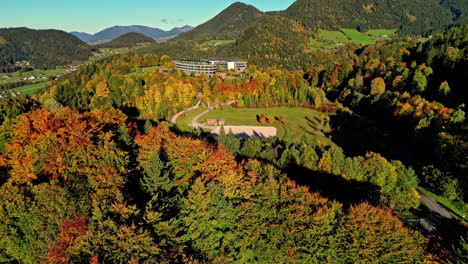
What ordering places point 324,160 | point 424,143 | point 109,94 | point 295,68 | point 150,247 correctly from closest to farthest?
point 150,247 < point 324,160 < point 424,143 < point 109,94 < point 295,68

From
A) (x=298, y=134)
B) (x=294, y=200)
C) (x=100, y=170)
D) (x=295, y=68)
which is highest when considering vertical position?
(x=295, y=68)

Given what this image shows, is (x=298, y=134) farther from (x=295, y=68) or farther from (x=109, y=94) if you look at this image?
(x=295, y=68)

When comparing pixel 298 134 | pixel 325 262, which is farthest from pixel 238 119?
pixel 325 262

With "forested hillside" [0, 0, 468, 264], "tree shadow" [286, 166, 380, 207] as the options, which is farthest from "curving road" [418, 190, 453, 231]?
"tree shadow" [286, 166, 380, 207]

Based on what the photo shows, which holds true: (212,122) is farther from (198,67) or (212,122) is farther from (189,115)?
(198,67)

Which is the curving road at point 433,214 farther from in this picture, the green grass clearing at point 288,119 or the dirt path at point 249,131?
the dirt path at point 249,131

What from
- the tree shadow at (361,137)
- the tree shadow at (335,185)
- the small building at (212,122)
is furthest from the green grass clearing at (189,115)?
the tree shadow at (335,185)

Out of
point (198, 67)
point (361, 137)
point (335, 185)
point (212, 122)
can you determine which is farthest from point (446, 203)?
point (198, 67)
